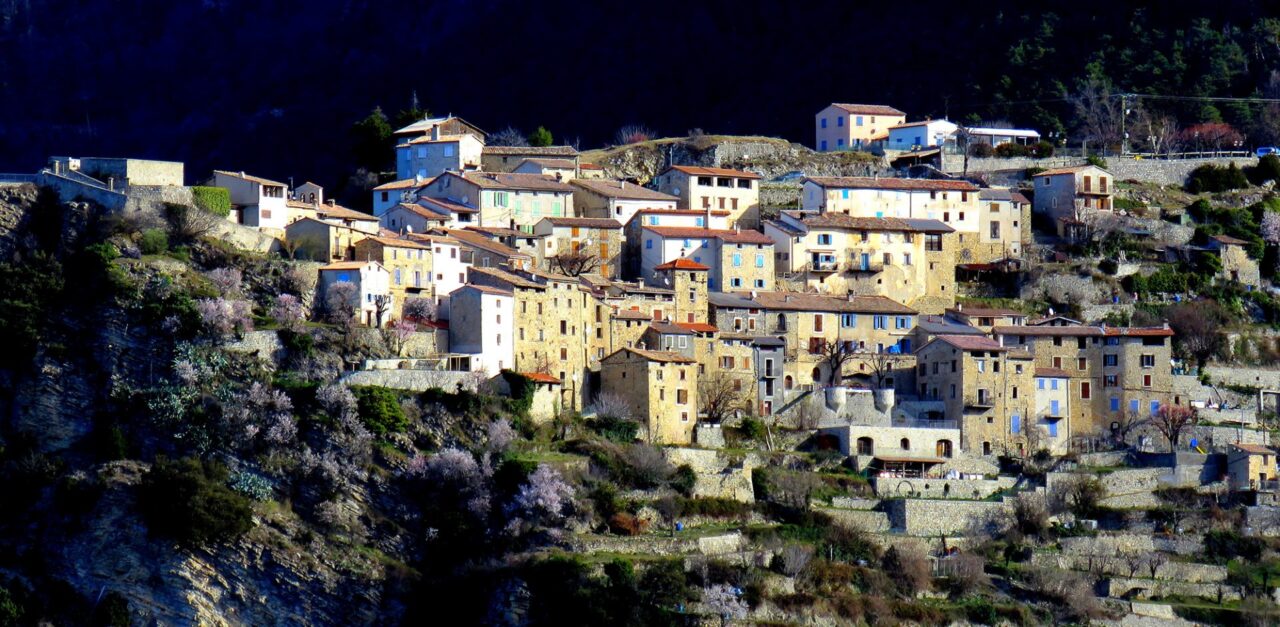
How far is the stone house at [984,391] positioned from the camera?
83.6 metres

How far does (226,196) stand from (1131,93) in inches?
1906

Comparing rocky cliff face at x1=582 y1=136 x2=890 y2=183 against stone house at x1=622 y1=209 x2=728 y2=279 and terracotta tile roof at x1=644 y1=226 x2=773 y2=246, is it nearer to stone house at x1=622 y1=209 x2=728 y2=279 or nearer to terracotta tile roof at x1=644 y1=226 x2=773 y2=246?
stone house at x1=622 y1=209 x2=728 y2=279

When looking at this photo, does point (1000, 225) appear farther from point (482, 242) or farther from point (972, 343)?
point (482, 242)

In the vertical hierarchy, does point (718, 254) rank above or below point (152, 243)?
below

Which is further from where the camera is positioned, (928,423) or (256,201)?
(256,201)

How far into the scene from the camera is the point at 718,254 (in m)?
89.6

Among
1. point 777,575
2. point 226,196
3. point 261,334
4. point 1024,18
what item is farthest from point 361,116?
point 777,575

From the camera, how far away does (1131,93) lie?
117 m

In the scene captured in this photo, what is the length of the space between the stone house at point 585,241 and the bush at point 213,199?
36.6ft

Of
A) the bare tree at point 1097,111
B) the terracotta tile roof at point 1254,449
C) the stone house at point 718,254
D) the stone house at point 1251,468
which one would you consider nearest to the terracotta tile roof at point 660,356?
the stone house at point 718,254

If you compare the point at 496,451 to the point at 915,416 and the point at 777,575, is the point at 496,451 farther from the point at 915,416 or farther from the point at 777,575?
the point at 915,416

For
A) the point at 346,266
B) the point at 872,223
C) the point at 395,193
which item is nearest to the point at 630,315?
the point at 346,266

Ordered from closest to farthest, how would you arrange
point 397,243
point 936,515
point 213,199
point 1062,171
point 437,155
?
1. point 936,515
2. point 397,243
3. point 213,199
4. point 437,155
5. point 1062,171

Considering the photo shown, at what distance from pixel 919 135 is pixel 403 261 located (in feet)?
106
